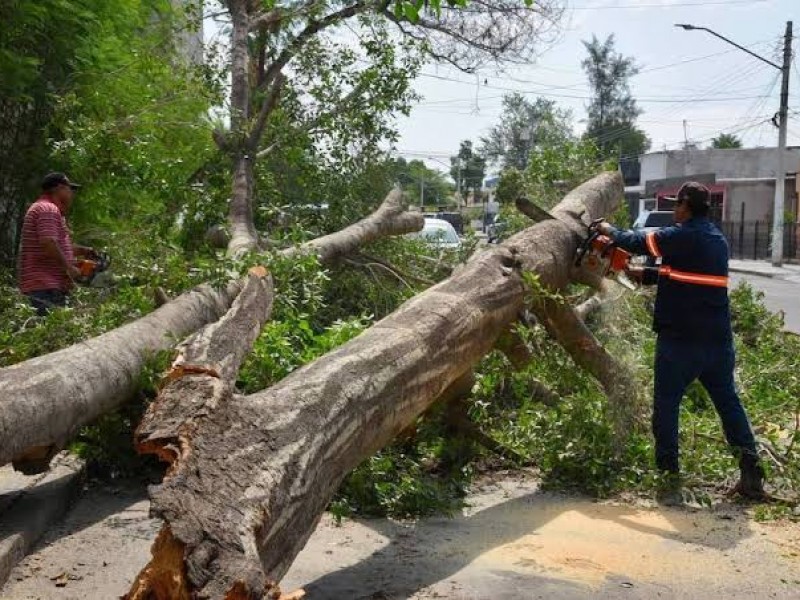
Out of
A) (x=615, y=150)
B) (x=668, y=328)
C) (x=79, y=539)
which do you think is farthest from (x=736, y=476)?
(x=615, y=150)

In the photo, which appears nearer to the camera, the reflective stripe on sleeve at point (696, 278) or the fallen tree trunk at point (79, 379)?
the fallen tree trunk at point (79, 379)

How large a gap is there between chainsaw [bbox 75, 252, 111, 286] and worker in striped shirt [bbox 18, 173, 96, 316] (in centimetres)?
6

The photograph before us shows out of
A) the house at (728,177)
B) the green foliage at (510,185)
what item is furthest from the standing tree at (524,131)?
the house at (728,177)

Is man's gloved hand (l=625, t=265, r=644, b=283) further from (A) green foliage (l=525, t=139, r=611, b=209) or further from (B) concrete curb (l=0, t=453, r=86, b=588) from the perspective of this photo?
(B) concrete curb (l=0, t=453, r=86, b=588)

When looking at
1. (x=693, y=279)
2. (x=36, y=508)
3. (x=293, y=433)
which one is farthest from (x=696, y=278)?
(x=36, y=508)

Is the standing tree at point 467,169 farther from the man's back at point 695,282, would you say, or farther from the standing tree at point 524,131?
the man's back at point 695,282

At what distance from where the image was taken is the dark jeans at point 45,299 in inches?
286

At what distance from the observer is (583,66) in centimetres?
6844

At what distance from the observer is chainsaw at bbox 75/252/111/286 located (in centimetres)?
754

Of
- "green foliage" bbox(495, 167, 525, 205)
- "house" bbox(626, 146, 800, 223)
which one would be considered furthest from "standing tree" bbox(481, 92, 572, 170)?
"house" bbox(626, 146, 800, 223)

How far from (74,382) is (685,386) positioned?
3246 millimetres

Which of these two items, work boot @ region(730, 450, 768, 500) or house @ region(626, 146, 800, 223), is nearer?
work boot @ region(730, 450, 768, 500)

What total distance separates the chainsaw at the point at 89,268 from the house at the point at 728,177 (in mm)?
32933

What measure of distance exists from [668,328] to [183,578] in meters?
3.64
